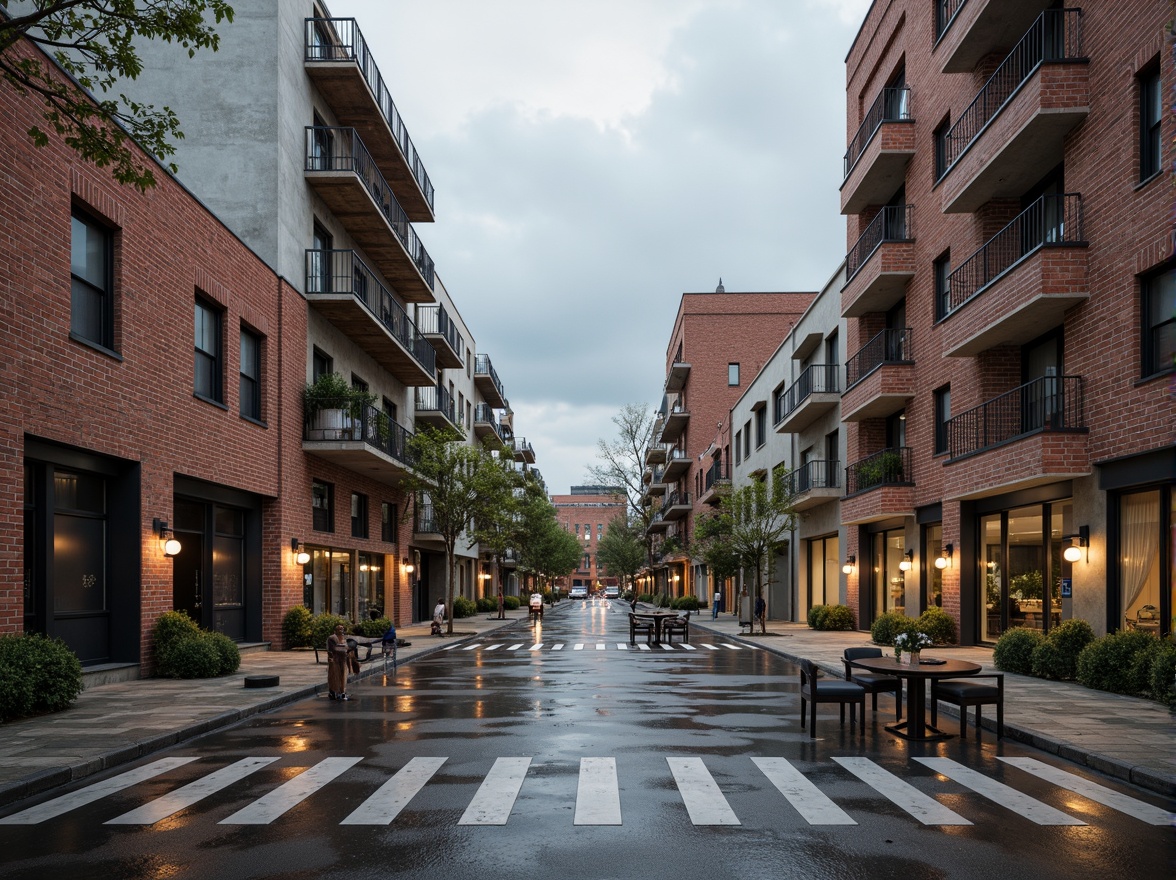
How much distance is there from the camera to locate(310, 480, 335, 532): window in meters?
28.9

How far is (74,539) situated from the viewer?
16.5 meters

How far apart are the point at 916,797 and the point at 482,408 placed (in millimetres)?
56843

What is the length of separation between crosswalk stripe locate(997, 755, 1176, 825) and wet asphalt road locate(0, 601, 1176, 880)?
142 millimetres

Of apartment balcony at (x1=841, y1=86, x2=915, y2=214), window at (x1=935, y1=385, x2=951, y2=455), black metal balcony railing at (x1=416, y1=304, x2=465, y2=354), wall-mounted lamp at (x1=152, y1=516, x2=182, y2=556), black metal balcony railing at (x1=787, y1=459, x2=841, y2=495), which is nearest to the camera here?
wall-mounted lamp at (x1=152, y1=516, x2=182, y2=556)

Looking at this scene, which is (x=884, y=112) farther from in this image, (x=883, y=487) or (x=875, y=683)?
(x=875, y=683)

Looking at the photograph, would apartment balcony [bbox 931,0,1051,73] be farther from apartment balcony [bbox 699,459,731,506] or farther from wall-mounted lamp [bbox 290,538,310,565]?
apartment balcony [bbox 699,459,731,506]

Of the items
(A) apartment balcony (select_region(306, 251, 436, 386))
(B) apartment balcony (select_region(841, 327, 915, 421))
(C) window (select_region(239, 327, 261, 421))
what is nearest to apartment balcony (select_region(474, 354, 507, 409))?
(A) apartment balcony (select_region(306, 251, 436, 386))

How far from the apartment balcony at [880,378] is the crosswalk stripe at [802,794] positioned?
20.0 m

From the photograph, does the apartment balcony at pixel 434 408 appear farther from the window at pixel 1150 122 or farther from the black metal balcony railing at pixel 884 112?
the window at pixel 1150 122

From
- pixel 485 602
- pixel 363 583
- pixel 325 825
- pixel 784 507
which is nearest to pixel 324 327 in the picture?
pixel 363 583

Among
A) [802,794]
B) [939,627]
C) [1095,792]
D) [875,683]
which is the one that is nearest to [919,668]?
[875,683]

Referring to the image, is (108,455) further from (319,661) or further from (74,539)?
(319,661)

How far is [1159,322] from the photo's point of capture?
53.2ft

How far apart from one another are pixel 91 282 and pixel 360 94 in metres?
14.3
